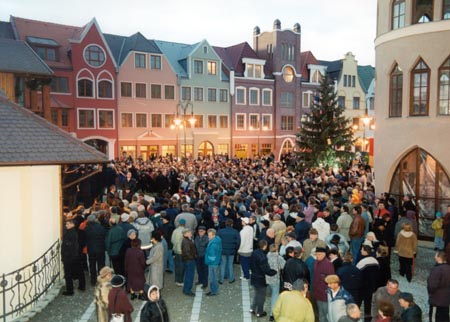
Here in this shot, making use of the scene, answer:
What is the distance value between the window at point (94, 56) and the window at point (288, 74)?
22.0 metres

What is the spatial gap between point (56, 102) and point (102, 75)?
6619mm

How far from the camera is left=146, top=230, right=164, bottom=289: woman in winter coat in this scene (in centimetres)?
1067

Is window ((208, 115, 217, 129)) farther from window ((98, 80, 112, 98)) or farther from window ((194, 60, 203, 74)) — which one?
window ((98, 80, 112, 98))

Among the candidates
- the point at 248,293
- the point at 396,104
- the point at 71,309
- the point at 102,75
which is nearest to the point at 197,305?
the point at 248,293

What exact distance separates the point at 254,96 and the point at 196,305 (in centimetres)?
4116

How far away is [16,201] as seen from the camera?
34.2ft

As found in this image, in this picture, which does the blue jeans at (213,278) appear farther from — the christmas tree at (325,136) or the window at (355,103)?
the window at (355,103)

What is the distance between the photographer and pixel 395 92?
674 inches

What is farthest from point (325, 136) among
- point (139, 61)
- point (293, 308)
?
point (293, 308)

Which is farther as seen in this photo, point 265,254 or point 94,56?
point 94,56

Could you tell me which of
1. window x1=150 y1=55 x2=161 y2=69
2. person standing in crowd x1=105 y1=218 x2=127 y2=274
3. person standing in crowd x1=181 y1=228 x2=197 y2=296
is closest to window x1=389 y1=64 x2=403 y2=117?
person standing in crowd x1=181 y1=228 x2=197 y2=296

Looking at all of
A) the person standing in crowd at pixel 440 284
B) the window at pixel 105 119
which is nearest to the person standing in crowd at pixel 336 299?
the person standing in crowd at pixel 440 284

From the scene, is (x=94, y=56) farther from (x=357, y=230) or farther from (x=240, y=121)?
(x=357, y=230)

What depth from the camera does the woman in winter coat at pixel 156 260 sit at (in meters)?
10.7
